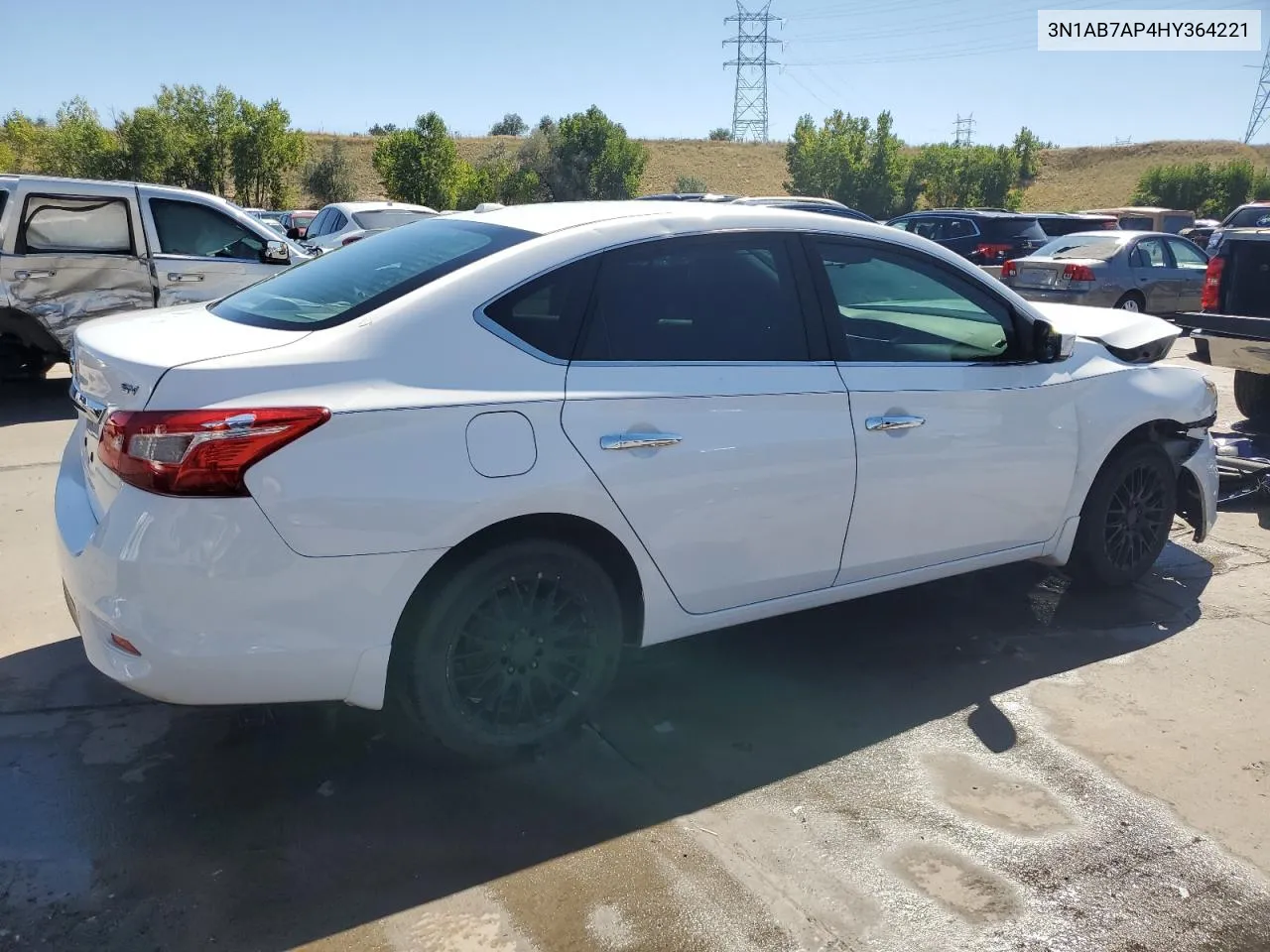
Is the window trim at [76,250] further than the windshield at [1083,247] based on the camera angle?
No

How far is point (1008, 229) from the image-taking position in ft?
Result: 66.9

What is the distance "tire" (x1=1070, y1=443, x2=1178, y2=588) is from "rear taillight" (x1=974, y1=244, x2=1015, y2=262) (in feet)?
51.2

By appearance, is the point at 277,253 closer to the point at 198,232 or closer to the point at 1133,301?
the point at 198,232

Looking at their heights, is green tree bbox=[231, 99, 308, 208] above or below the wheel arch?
above

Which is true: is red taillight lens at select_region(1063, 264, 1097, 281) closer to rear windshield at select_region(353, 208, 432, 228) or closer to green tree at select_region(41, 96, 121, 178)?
rear windshield at select_region(353, 208, 432, 228)

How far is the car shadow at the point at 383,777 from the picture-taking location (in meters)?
2.86

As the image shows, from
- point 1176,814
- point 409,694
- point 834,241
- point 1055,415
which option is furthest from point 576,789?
point 1055,415

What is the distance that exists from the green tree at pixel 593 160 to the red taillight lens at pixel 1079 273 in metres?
40.4

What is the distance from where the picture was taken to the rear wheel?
51.5 feet

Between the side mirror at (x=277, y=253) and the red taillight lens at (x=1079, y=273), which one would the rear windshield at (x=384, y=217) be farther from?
the red taillight lens at (x=1079, y=273)

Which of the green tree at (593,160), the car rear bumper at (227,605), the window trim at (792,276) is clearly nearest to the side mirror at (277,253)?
the window trim at (792,276)

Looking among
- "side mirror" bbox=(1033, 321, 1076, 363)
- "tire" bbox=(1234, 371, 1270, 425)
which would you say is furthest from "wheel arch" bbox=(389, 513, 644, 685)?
"tire" bbox=(1234, 371, 1270, 425)

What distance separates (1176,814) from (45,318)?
8.86m

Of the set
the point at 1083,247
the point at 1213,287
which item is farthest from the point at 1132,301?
the point at 1213,287
